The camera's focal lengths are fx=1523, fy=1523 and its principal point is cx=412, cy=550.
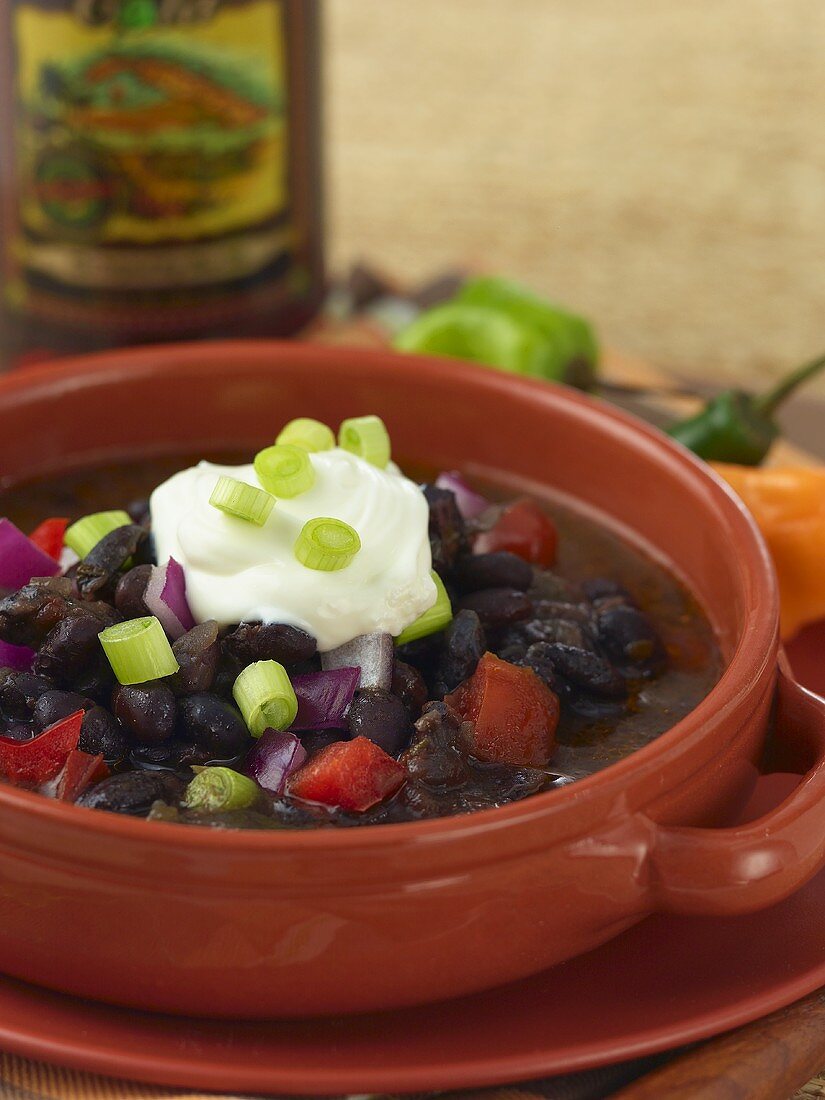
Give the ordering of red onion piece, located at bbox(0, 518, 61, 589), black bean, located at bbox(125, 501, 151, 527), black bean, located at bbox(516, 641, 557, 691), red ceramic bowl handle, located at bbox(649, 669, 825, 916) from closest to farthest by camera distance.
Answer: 1. red ceramic bowl handle, located at bbox(649, 669, 825, 916)
2. black bean, located at bbox(516, 641, 557, 691)
3. red onion piece, located at bbox(0, 518, 61, 589)
4. black bean, located at bbox(125, 501, 151, 527)

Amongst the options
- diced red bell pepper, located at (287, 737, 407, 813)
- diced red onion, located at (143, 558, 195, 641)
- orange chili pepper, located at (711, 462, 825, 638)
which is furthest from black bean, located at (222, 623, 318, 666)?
orange chili pepper, located at (711, 462, 825, 638)

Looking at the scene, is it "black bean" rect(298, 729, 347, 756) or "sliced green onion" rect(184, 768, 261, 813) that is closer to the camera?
"sliced green onion" rect(184, 768, 261, 813)

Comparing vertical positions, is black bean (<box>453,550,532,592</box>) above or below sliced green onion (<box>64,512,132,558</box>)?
below

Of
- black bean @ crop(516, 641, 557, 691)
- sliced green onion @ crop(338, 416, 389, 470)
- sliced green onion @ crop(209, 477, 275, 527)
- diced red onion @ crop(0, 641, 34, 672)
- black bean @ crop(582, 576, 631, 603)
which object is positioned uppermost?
sliced green onion @ crop(209, 477, 275, 527)

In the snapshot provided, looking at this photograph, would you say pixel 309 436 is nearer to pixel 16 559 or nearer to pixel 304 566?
pixel 304 566

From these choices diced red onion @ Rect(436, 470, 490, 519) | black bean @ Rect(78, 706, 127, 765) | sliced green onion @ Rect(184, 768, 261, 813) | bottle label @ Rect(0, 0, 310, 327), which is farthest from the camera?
bottle label @ Rect(0, 0, 310, 327)

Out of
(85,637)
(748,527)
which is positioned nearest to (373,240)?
(748,527)

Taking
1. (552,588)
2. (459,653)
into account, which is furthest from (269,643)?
(552,588)

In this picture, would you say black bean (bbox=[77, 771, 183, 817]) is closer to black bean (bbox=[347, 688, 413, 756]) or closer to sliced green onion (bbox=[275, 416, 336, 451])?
black bean (bbox=[347, 688, 413, 756])
